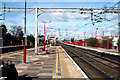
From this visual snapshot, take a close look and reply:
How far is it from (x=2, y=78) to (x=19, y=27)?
302 ft

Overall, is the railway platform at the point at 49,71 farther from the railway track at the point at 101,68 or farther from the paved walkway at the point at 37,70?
the railway track at the point at 101,68

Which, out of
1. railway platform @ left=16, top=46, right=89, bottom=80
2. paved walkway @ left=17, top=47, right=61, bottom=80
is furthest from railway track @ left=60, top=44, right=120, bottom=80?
paved walkway @ left=17, top=47, right=61, bottom=80

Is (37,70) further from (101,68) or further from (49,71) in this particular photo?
(101,68)

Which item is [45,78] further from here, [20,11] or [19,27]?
[19,27]

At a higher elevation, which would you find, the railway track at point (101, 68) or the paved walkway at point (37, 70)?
the paved walkway at point (37, 70)

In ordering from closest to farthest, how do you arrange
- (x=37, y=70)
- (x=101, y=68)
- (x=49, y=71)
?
(x=49, y=71) < (x=37, y=70) < (x=101, y=68)

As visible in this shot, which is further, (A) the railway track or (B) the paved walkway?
(A) the railway track

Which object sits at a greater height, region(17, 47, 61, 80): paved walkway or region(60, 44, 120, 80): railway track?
region(17, 47, 61, 80): paved walkway

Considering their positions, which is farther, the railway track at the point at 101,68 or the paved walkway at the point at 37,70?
the railway track at the point at 101,68

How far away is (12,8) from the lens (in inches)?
834

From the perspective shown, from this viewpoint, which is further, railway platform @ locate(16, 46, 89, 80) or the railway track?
the railway track

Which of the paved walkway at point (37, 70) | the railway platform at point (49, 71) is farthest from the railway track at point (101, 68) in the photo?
the paved walkway at point (37, 70)

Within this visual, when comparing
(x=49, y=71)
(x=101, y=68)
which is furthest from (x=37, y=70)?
(x=101, y=68)

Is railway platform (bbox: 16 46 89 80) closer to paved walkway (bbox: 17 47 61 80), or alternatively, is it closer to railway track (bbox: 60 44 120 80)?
paved walkway (bbox: 17 47 61 80)
